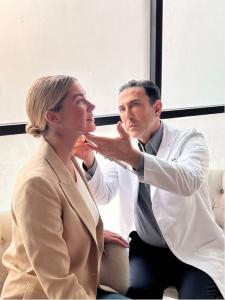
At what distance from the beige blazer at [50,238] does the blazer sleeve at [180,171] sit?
0.98 feet

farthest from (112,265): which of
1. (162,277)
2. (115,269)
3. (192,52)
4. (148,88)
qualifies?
(192,52)

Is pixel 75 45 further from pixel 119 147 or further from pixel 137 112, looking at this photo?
pixel 119 147

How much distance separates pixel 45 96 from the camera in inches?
47.1

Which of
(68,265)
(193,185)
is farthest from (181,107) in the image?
(68,265)

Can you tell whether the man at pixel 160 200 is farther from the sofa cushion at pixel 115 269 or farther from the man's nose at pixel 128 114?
the sofa cushion at pixel 115 269

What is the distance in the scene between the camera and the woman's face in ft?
4.03

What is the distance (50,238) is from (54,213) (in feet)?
0.24

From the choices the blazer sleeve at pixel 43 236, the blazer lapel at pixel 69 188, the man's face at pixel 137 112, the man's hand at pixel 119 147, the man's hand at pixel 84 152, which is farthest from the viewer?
the man's face at pixel 137 112

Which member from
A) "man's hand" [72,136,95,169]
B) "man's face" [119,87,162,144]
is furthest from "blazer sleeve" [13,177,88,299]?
"man's face" [119,87,162,144]

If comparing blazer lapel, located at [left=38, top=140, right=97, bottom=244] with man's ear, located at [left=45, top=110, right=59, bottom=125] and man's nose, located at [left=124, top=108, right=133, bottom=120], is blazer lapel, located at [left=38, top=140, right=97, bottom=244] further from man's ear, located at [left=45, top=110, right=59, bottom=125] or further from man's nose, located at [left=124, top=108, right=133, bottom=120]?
man's nose, located at [left=124, top=108, right=133, bottom=120]

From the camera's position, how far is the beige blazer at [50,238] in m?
1.04

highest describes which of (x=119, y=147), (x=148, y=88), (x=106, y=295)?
(x=148, y=88)

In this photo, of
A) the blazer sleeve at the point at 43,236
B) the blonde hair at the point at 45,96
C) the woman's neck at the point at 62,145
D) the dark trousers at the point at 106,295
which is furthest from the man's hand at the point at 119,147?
the dark trousers at the point at 106,295

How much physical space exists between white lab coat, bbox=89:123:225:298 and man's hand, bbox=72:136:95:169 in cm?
5
